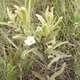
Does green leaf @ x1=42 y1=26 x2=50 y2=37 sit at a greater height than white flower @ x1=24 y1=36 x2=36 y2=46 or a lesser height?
greater

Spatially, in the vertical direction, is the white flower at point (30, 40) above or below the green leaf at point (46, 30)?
below

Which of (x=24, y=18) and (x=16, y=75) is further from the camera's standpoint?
(x=16, y=75)

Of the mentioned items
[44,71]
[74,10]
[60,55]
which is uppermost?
[74,10]

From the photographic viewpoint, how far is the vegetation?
46.3 inches

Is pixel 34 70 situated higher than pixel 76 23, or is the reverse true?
pixel 76 23

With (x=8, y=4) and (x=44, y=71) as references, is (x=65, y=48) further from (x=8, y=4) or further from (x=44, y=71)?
(x=8, y=4)

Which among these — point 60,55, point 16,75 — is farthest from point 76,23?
point 16,75

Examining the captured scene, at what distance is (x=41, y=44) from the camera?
3.94ft

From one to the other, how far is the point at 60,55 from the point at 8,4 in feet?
2.21

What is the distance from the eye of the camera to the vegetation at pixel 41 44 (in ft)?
3.86

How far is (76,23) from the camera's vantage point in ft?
4.60

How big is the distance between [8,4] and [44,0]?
236mm

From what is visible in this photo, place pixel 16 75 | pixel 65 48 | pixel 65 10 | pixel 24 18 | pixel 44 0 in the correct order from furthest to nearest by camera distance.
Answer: pixel 44 0
pixel 65 10
pixel 65 48
pixel 16 75
pixel 24 18

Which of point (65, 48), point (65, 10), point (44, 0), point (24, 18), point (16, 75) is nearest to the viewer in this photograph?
point (24, 18)
